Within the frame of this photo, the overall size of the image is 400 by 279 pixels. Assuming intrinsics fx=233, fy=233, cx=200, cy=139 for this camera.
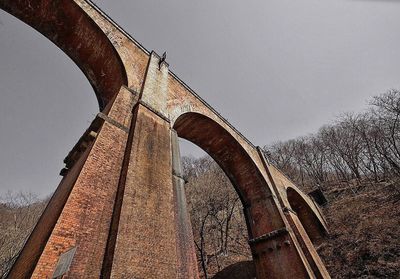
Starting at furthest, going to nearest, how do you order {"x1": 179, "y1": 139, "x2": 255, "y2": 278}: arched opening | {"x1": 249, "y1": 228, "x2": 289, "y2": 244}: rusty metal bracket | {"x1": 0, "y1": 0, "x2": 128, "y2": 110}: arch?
{"x1": 179, "y1": 139, "x2": 255, "y2": 278}: arched opening, {"x1": 249, "y1": 228, "x2": 289, "y2": 244}: rusty metal bracket, {"x1": 0, "y1": 0, "x2": 128, "y2": 110}: arch

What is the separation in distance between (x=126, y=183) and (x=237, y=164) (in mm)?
7975

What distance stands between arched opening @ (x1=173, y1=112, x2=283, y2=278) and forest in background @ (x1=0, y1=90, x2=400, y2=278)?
13.5 ft

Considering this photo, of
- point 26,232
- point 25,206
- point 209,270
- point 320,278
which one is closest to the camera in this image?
point 320,278

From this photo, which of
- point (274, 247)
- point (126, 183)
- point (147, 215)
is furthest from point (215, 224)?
point (126, 183)

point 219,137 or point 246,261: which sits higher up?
point 219,137

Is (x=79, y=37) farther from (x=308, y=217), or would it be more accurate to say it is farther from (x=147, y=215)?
(x=308, y=217)

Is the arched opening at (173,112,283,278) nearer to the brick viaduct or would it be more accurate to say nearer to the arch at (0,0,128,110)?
the brick viaduct

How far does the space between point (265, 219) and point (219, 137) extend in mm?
3907

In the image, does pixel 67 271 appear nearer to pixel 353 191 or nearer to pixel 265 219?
pixel 265 219

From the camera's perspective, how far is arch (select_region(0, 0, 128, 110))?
5.43m

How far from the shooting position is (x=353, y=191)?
20.9 m

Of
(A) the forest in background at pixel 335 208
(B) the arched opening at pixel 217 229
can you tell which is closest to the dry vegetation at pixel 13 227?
(A) the forest in background at pixel 335 208

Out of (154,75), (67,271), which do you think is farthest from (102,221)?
(154,75)

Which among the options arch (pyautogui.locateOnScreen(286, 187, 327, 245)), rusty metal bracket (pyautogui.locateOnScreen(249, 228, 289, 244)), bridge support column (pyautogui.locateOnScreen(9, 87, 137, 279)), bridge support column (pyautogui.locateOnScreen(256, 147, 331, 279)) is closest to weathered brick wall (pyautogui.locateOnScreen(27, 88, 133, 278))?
bridge support column (pyautogui.locateOnScreen(9, 87, 137, 279))
